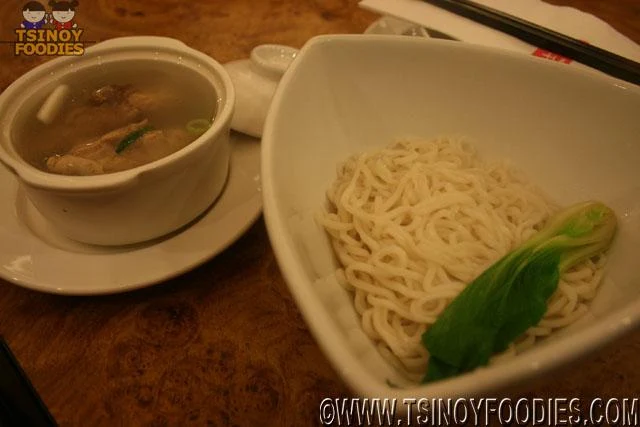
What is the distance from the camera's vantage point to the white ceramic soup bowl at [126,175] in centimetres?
81

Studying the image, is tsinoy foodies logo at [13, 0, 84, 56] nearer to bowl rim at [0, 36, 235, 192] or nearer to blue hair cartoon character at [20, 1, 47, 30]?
blue hair cartoon character at [20, 1, 47, 30]

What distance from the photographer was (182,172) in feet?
2.88

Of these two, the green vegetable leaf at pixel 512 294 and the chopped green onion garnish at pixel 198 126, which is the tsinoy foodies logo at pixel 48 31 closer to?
the chopped green onion garnish at pixel 198 126

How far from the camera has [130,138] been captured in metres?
1.02

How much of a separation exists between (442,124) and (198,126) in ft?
1.65

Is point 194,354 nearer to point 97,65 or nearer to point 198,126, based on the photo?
point 198,126

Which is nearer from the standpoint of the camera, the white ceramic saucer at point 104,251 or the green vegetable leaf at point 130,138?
the white ceramic saucer at point 104,251

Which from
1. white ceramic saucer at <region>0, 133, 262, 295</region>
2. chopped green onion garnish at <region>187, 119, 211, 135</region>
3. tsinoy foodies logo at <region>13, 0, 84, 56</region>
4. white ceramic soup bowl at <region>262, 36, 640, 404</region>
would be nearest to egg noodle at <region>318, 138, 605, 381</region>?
white ceramic soup bowl at <region>262, 36, 640, 404</region>

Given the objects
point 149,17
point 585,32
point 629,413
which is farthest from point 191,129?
point 585,32

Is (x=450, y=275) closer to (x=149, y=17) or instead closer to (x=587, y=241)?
(x=587, y=241)

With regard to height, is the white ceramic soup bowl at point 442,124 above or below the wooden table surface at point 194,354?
above

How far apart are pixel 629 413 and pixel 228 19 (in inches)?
56.3

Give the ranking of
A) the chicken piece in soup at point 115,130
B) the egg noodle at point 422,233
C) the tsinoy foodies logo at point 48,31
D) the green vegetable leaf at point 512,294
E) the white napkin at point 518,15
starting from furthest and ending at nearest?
the tsinoy foodies logo at point 48,31 → the white napkin at point 518,15 → the chicken piece in soup at point 115,130 → the egg noodle at point 422,233 → the green vegetable leaf at point 512,294

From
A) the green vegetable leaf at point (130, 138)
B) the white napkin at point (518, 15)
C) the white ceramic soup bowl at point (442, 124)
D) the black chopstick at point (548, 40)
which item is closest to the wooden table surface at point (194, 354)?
the white ceramic soup bowl at point (442, 124)
